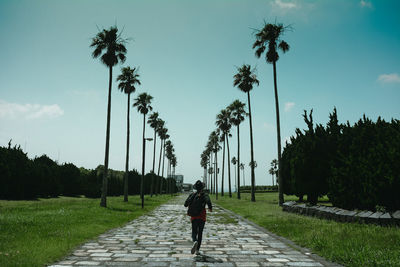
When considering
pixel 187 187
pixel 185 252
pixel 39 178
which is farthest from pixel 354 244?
pixel 187 187

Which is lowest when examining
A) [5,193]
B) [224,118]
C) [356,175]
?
[5,193]

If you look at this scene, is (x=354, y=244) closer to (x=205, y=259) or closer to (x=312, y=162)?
(x=205, y=259)

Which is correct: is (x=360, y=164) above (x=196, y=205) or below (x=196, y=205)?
above

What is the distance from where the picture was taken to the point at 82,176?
53.5 meters

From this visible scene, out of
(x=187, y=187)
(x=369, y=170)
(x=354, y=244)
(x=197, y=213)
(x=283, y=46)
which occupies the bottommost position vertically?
(x=187, y=187)

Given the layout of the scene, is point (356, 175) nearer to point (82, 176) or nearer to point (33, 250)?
point (33, 250)

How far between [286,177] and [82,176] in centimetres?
4000

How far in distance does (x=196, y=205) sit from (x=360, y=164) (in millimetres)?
9745

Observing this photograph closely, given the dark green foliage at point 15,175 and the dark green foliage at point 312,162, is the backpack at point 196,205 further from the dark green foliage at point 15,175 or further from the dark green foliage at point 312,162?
the dark green foliage at point 15,175

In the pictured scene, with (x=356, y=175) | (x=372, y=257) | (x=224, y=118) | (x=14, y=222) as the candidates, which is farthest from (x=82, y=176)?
(x=372, y=257)

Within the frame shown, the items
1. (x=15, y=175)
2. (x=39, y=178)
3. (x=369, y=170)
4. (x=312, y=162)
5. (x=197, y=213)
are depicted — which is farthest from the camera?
(x=39, y=178)

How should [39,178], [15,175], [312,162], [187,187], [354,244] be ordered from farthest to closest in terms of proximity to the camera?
[187,187] < [39,178] < [15,175] < [312,162] < [354,244]

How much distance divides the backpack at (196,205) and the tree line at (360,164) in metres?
8.91

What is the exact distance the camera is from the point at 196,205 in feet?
24.5
